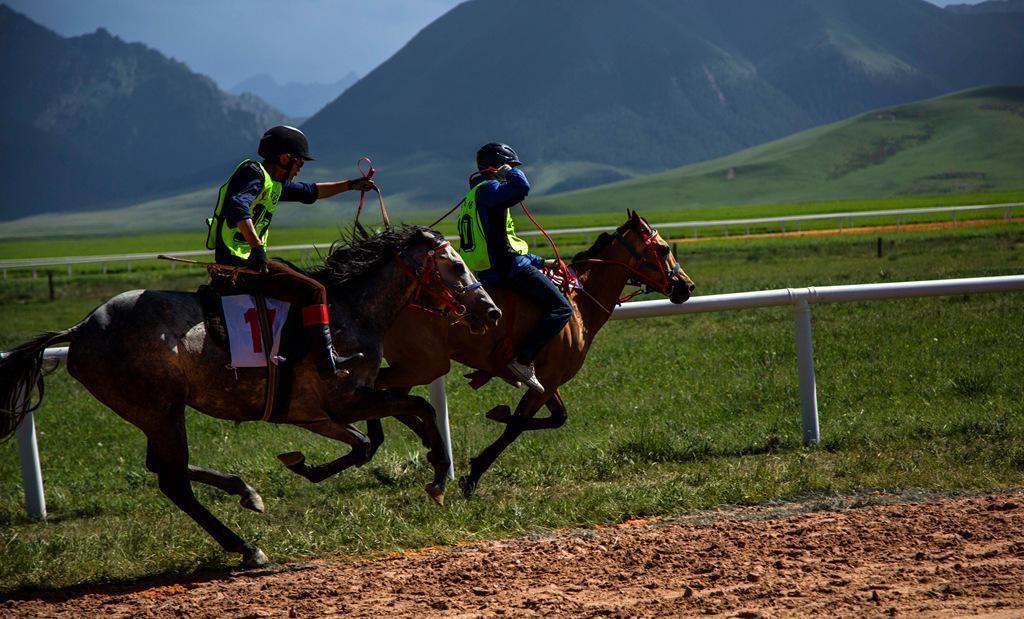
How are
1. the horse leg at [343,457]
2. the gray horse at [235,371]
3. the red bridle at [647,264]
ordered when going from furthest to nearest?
the red bridle at [647,264] → the horse leg at [343,457] → the gray horse at [235,371]

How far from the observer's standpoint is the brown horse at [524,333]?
26.5ft

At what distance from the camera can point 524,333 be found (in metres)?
8.57

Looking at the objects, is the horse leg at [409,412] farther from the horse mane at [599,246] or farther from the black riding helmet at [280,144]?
the horse mane at [599,246]

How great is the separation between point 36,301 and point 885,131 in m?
184

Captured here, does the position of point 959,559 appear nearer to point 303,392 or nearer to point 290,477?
point 303,392

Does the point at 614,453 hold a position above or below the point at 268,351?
below

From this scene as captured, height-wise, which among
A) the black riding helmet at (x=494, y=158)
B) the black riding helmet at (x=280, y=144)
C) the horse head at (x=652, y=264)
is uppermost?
the black riding helmet at (x=280, y=144)

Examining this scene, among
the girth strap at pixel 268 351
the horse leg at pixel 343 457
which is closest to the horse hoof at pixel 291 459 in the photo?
the horse leg at pixel 343 457

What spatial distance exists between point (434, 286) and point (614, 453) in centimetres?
262

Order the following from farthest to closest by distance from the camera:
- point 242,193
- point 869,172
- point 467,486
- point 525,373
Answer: point 869,172, point 525,373, point 467,486, point 242,193

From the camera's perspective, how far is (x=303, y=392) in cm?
721

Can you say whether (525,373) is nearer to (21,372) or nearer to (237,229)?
(237,229)

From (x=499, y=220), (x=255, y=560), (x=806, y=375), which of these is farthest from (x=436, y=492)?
(x=806, y=375)

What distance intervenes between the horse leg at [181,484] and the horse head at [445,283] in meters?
1.81
